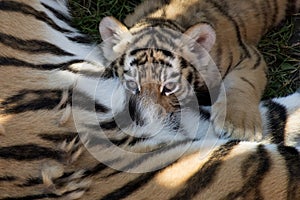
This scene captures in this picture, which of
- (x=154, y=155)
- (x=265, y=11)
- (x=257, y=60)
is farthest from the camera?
(x=265, y=11)

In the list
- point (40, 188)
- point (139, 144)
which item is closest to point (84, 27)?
point (139, 144)

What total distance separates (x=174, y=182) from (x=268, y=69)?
114 cm

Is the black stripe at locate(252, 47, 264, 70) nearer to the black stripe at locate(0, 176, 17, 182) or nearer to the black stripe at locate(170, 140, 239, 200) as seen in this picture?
the black stripe at locate(170, 140, 239, 200)

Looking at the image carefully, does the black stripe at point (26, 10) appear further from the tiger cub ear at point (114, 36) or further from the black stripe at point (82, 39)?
the tiger cub ear at point (114, 36)

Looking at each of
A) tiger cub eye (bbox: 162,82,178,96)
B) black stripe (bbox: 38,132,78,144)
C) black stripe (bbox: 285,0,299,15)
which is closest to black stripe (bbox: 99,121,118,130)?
black stripe (bbox: 38,132,78,144)

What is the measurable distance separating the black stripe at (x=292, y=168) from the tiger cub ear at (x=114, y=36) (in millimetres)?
837

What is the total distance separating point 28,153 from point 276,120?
43.3 inches

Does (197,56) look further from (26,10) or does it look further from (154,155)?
(26,10)

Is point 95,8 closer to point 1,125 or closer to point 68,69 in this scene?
point 68,69

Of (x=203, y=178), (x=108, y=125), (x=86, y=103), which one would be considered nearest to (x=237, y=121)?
(x=203, y=178)

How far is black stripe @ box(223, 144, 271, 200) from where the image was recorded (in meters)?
2.30

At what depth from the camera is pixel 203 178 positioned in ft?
7.69

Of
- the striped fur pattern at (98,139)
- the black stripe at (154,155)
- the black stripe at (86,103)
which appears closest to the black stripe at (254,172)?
the striped fur pattern at (98,139)

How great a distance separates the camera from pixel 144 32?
2.79m
